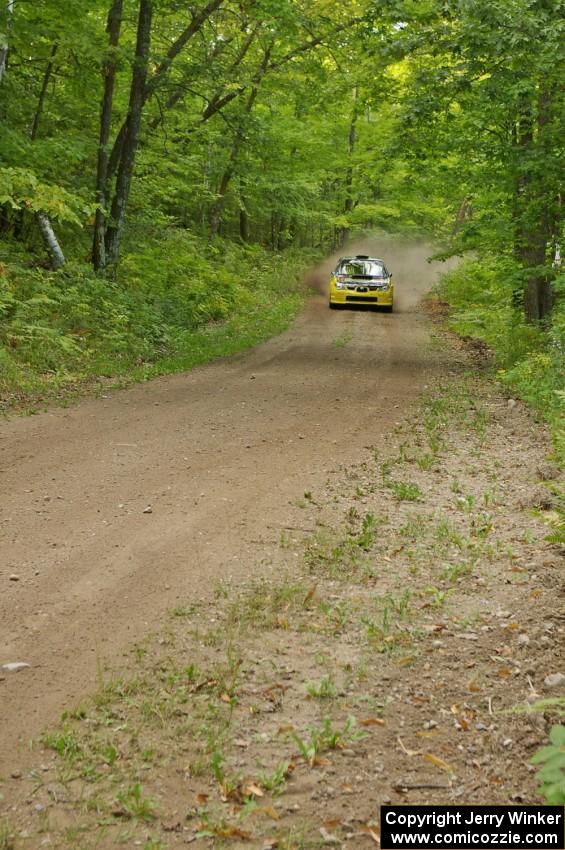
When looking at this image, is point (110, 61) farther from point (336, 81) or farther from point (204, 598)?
point (204, 598)

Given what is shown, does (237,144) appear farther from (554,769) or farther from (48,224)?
(554,769)

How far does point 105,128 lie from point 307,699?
598 inches

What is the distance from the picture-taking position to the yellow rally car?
25797 mm

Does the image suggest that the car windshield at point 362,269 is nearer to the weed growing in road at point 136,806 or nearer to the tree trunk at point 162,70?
the tree trunk at point 162,70

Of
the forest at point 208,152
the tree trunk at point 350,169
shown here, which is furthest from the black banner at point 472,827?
the tree trunk at point 350,169

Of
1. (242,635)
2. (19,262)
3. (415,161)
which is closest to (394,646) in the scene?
(242,635)

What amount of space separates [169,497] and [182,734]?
3.47 m

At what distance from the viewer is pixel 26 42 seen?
1512 cm

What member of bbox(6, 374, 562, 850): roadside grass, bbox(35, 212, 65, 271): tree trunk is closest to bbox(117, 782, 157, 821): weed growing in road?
bbox(6, 374, 562, 850): roadside grass

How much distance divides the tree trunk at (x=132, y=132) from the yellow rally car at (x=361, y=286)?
10.2 m

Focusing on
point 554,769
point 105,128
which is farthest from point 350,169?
point 554,769

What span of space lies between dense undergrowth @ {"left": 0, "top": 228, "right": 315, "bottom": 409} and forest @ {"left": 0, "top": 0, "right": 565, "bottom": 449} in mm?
48

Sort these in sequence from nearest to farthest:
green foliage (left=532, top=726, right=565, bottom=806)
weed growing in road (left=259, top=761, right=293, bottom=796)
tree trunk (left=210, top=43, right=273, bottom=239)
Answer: green foliage (left=532, top=726, right=565, bottom=806) → weed growing in road (left=259, top=761, right=293, bottom=796) → tree trunk (left=210, top=43, right=273, bottom=239)

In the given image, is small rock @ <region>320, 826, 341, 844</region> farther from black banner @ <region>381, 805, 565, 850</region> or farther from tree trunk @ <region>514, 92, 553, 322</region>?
tree trunk @ <region>514, 92, 553, 322</region>
